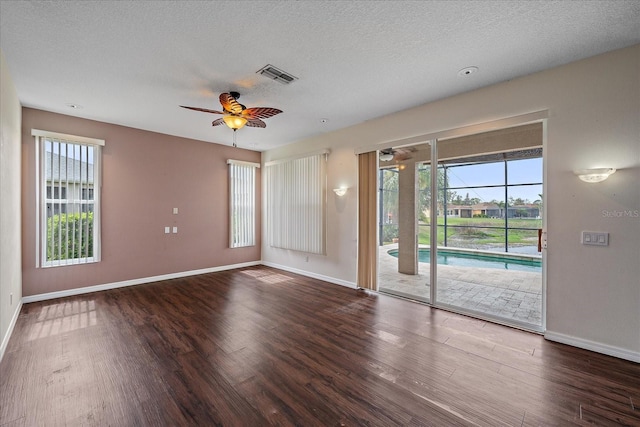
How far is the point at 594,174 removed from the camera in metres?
2.66

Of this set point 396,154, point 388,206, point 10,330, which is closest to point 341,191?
point 388,206

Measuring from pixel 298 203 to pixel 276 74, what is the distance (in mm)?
3126

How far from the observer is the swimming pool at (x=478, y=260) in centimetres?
399

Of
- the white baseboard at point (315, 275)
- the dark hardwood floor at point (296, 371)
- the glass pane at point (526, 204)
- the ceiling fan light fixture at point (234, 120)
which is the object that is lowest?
the dark hardwood floor at point (296, 371)

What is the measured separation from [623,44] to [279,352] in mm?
4366

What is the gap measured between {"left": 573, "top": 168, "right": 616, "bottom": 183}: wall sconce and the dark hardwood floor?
173 centimetres

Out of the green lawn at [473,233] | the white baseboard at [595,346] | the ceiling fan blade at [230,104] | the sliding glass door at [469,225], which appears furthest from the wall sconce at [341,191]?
A: the white baseboard at [595,346]

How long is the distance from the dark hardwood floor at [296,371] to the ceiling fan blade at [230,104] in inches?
103

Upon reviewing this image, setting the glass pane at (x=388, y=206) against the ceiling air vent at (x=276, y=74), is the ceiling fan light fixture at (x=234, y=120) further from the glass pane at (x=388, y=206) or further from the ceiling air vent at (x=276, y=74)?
the glass pane at (x=388, y=206)

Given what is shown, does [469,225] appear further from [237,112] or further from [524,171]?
[237,112]

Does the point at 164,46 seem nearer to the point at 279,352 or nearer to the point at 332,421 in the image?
the point at 279,352

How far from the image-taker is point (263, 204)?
22.9ft

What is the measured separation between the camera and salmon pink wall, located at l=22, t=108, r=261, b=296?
13.8 feet

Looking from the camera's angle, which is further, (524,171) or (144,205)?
(144,205)
